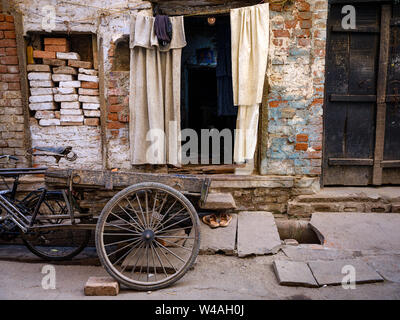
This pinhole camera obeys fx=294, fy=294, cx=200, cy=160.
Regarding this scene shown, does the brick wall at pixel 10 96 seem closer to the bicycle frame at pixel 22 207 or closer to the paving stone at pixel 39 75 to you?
the paving stone at pixel 39 75

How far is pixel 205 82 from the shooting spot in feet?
29.0

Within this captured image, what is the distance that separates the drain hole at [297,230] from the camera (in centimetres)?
373

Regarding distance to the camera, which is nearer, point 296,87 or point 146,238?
point 146,238

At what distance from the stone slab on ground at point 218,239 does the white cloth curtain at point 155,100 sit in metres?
1.04

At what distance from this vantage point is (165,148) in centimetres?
389

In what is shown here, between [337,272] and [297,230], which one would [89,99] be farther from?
[337,272]

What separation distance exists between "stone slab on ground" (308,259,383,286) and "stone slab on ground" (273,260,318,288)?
6 centimetres

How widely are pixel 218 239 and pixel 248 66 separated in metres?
2.15

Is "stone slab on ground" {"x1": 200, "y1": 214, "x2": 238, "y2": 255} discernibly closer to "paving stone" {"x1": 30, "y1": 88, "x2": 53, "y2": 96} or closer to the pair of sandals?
the pair of sandals

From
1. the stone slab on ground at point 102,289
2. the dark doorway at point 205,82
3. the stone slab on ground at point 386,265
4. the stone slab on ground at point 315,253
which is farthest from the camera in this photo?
the dark doorway at point 205,82

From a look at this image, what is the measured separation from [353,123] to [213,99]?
5291 mm

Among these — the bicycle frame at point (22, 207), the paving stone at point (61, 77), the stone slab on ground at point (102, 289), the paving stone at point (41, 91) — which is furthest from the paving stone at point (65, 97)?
the stone slab on ground at point (102, 289)

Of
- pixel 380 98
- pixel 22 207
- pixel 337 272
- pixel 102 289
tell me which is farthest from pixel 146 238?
pixel 380 98

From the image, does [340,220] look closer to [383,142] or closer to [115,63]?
[383,142]
